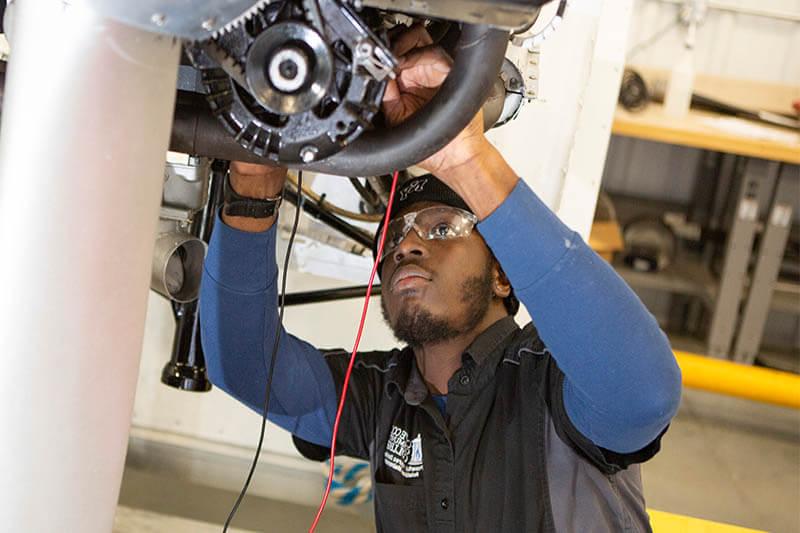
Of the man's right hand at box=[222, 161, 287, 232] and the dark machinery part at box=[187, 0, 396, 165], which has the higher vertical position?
the dark machinery part at box=[187, 0, 396, 165]

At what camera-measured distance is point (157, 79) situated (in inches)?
26.3

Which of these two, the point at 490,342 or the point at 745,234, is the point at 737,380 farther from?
the point at 490,342

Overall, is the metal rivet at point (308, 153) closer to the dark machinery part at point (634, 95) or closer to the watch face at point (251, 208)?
the watch face at point (251, 208)

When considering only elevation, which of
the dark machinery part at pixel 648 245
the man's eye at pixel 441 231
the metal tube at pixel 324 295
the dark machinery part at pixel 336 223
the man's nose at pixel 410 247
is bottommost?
the dark machinery part at pixel 648 245

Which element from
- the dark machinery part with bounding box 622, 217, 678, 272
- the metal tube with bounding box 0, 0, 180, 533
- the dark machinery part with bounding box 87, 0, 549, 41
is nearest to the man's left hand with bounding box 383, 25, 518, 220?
the dark machinery part with bounding box 87, 0, 549, 41

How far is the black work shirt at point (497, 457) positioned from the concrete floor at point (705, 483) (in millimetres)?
835

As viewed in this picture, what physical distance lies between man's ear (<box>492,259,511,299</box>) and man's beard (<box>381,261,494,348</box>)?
→ 0.07 feet

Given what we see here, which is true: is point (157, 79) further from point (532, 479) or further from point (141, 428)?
point (141, 428)

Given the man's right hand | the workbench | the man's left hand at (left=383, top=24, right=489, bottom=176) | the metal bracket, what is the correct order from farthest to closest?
the workbench → the man's right hand → the man's left hand at (left=383, top=24, right=489, bottom=176) → the metal bracket

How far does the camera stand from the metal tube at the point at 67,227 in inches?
24.9

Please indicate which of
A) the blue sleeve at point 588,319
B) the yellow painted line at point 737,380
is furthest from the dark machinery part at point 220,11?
the yellow painted line at point 737,380

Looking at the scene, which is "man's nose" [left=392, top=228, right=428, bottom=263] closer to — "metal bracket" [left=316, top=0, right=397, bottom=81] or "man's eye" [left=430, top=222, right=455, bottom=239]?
"man's eye" [left=430, top=222, right=455, bottom=239]

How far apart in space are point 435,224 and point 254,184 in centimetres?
32

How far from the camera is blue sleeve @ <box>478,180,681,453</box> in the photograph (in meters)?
0.98
